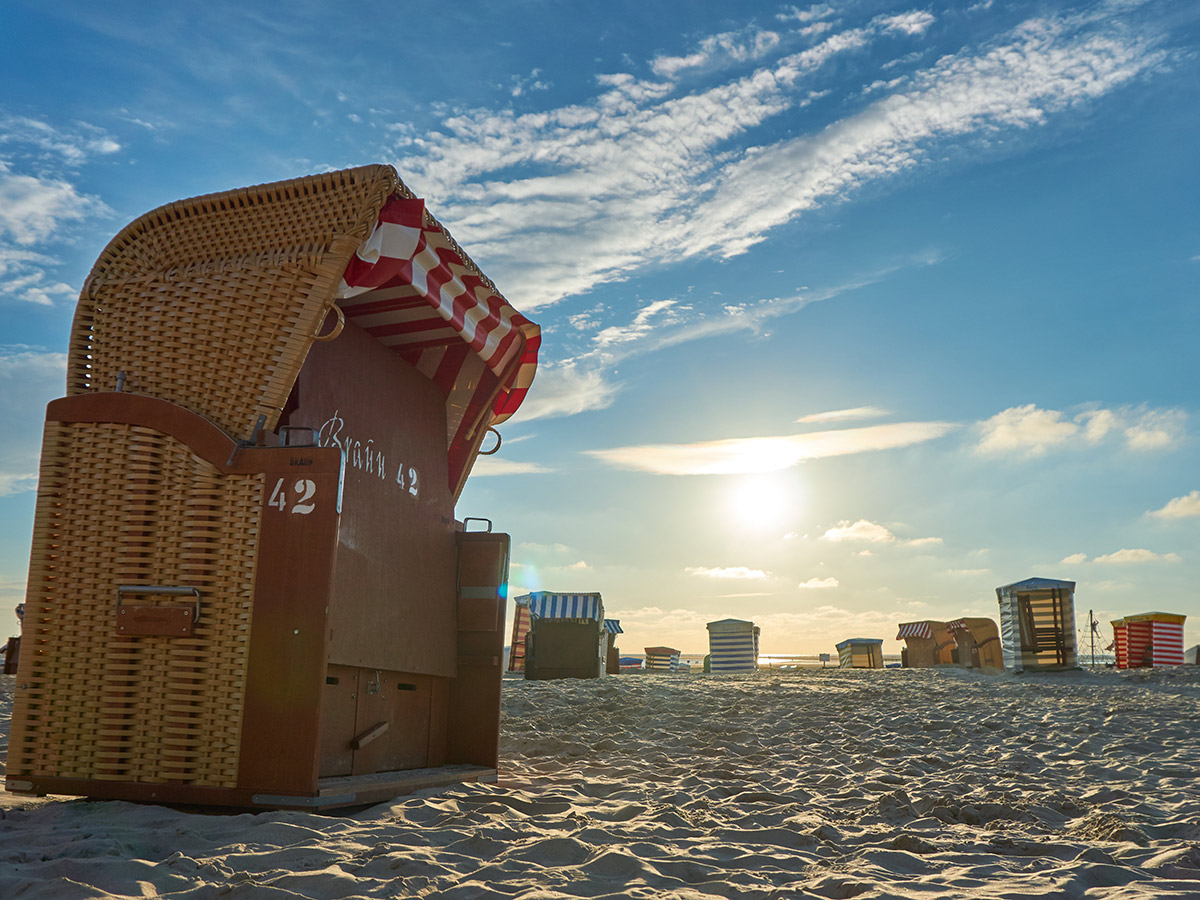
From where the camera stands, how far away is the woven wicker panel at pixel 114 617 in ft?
11.5

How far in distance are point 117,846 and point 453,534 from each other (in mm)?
2847

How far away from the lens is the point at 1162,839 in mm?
3510

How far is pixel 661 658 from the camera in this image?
31625 millimetres

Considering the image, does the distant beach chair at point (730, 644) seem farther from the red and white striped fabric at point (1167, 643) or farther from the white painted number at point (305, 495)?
the white painted number at point (305, 495)

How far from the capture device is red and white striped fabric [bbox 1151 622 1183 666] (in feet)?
66.5

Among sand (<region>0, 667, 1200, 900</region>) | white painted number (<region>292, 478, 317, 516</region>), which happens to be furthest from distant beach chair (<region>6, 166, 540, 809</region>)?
sand (<region>0, 667, 1200, 900</region>)

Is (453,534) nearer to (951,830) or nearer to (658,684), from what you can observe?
(951,830)

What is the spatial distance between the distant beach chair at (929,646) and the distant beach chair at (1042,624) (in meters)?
4.38

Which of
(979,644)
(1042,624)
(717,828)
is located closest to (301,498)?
(717,828)

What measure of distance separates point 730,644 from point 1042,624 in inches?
391

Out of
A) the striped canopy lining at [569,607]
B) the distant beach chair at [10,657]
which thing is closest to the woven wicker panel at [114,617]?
→ the striped canopy lining at [569,607]

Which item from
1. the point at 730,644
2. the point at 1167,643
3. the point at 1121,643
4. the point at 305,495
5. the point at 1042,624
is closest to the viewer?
the point at 305,495

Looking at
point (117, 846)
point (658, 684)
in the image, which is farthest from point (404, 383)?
point (658, 684)

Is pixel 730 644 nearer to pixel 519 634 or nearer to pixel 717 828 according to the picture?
pixel 519 634
